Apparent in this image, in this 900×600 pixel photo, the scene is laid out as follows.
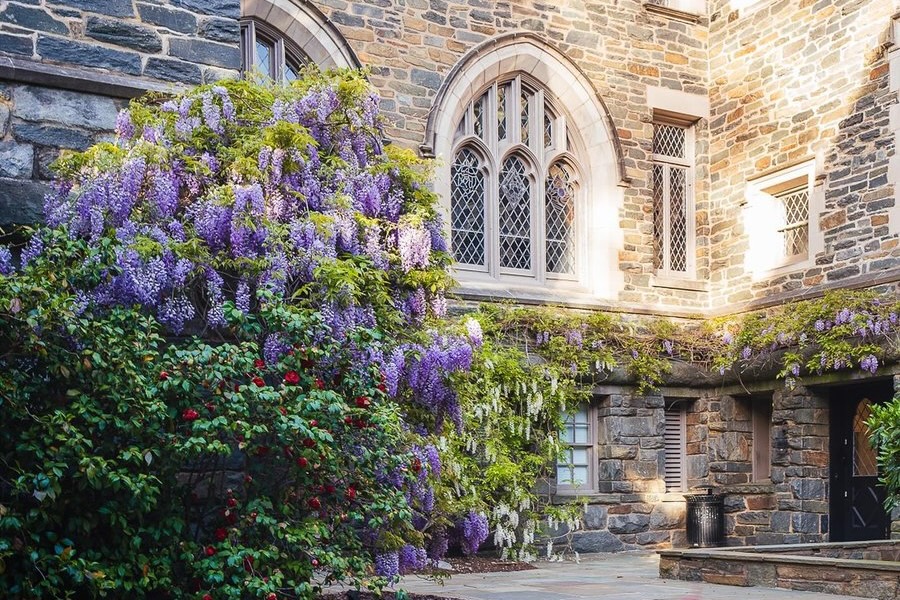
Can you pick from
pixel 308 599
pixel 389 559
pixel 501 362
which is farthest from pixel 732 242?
pixel 308 599

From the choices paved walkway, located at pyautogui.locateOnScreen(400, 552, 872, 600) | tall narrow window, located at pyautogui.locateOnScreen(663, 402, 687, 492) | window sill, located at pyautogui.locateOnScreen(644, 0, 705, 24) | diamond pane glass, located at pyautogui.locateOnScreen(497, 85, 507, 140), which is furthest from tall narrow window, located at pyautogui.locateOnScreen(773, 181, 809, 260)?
paved walkway, located at pyautogui.locateOnScreen(400, 552, 872, 600)

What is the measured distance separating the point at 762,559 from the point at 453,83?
5994mm

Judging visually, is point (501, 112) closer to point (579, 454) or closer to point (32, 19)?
point (579, 454)

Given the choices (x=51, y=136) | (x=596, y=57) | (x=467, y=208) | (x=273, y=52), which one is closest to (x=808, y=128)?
(x=596, y=57)

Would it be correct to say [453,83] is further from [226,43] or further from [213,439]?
[213,439]

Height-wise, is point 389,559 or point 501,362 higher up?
point 501,362

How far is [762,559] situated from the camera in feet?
27.7

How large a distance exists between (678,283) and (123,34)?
27.4ft

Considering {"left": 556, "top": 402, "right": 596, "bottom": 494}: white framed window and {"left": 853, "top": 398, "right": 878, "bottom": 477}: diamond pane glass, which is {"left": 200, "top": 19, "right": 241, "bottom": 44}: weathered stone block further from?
{"left": 853, "top": 398, "right": 878, "bottom": 477}: diamond pane glass

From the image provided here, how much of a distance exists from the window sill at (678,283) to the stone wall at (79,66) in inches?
296

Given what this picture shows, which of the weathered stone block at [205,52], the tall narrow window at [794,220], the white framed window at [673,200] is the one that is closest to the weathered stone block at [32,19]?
the weathered stone block at [205,52]

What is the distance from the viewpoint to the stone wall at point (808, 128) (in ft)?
39.1

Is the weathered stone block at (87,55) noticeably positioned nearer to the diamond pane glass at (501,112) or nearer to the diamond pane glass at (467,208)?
the diamond pane glass at (467,208)

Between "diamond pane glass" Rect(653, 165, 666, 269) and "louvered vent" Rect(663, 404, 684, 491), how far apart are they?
1693 mm
